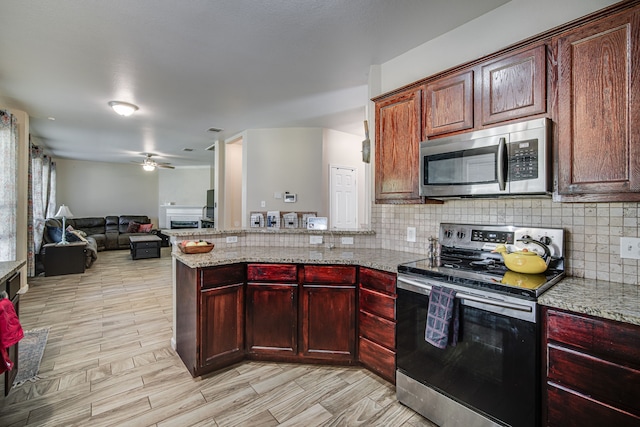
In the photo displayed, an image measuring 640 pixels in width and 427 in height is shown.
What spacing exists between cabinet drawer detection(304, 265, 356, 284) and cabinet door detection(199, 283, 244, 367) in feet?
1.87

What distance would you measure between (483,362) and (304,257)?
1347 millimetres

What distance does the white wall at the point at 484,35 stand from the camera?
1820 mm

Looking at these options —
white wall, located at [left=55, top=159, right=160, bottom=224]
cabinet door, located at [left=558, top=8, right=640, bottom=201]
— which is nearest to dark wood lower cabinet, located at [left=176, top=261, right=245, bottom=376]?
cabinet door, located at [left=558, top=8, right=640, bottom=201]

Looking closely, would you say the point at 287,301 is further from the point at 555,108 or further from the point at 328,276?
the point at 555,108

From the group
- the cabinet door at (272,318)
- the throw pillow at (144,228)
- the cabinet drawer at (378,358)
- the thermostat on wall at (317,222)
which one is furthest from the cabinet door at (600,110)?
the throw pillow at (144,228)

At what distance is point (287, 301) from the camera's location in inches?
91.8

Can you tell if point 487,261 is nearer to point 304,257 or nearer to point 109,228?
point 304,257

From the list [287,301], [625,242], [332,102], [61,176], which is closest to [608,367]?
[625,242]

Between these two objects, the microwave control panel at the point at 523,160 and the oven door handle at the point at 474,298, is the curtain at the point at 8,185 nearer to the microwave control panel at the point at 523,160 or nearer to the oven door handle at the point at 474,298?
the oven door handle at the point at 474,298

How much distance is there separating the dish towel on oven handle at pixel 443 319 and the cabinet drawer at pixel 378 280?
1.20ft

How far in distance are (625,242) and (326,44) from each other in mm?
2565

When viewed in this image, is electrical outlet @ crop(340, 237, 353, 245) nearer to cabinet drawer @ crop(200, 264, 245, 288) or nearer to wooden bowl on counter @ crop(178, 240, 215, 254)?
cabinet drawer @ crop(200, 264, 245, 288)

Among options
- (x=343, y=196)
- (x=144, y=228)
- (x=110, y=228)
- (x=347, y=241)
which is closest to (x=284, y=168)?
(x=343, y=196)

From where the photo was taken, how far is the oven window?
71.7 inches
